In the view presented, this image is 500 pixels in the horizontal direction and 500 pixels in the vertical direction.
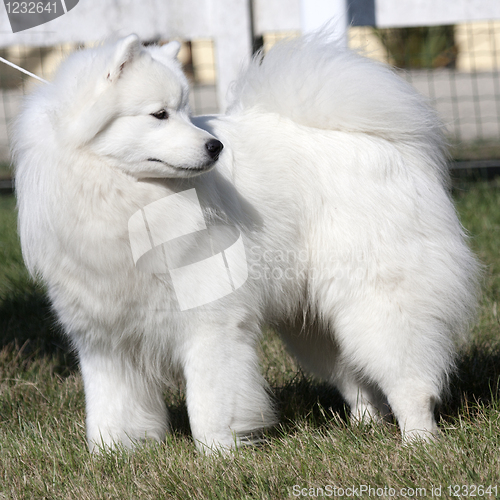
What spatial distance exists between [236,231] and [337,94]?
2.41ft

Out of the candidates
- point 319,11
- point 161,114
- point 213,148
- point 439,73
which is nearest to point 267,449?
point 213,148

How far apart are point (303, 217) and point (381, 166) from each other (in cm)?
38

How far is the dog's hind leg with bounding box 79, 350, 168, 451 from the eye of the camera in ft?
8.11

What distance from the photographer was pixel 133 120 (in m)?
2.06

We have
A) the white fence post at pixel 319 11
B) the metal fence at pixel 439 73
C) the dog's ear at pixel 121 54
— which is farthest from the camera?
the metal fence at pixel 439 73

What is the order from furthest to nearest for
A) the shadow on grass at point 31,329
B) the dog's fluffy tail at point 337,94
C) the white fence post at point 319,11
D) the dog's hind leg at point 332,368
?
1. the white fence post at point 319,11
2. the shadow on grass at point 31,329
3. the dog's hind leg at point 332,368
4. the dog's fluffy tail at point 337,94

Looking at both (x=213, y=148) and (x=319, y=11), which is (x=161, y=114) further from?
(x=319, y=11)

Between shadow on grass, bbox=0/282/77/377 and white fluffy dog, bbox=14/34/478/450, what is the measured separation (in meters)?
1.17

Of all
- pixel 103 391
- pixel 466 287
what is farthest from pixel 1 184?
pixel 466 287

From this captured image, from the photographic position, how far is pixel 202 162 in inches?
81.6

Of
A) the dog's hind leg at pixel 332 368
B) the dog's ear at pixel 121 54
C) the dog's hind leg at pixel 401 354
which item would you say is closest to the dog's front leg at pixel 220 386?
the dog's hind leg at pixel 401 354

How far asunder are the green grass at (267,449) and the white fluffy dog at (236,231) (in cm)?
13

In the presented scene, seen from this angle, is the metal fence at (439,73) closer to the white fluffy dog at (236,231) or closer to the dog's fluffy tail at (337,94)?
the dog's fluffy tail at (337,94)

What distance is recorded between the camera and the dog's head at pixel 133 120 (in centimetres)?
203
